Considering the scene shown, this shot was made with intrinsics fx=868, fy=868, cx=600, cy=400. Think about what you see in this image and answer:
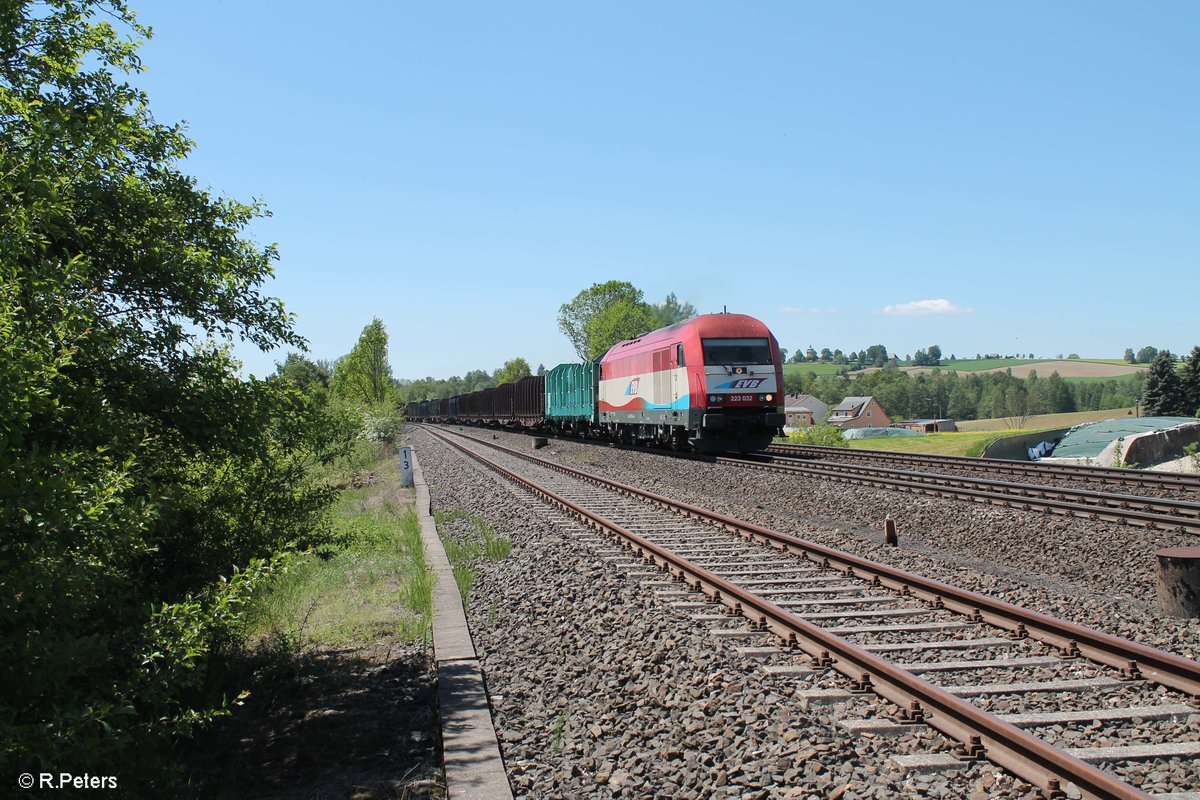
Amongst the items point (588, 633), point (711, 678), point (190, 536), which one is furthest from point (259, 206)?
point (711, 678)

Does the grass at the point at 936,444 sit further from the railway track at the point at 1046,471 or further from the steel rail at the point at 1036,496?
the steel rail at the point at 1036,496

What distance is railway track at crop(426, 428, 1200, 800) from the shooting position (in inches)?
167

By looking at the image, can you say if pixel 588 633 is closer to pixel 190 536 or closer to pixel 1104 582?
pixel 190 536

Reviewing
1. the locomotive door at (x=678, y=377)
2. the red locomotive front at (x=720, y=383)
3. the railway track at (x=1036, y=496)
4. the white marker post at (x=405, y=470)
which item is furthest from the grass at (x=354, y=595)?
the locomotive door at (x=678, y=377)

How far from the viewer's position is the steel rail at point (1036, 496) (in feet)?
35.1

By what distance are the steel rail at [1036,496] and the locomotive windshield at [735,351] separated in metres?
3.35

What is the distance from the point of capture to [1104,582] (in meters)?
8.90

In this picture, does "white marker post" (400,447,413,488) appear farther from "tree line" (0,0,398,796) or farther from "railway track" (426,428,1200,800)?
"tree line" (0,0,398,796)

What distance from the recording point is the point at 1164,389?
62250mm

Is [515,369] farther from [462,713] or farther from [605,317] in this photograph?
[462,713]

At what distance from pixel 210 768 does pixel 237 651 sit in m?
2.04

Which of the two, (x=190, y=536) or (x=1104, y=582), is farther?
(x=1104, y=582)

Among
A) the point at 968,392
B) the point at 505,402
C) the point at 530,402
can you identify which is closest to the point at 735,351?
the point at 530,402

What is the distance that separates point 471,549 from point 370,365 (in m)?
53.5
